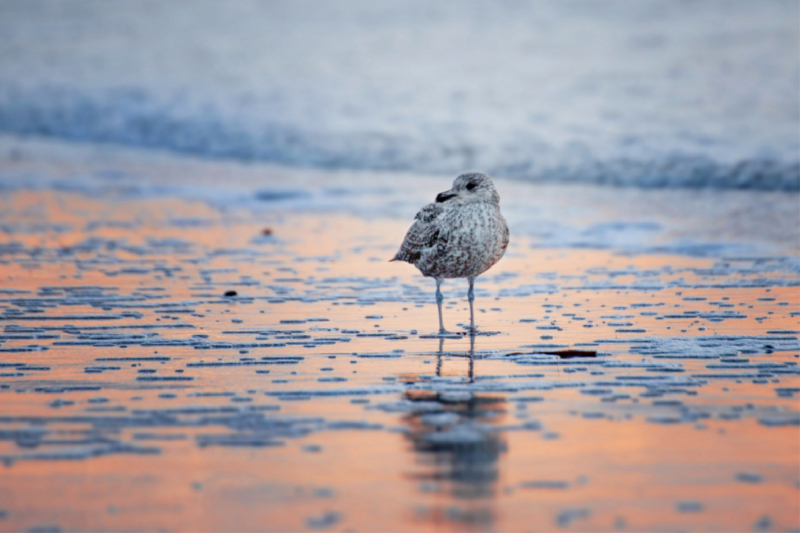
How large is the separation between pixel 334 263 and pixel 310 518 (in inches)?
252

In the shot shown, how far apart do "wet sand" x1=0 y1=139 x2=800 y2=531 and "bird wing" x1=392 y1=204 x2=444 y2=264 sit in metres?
0.43

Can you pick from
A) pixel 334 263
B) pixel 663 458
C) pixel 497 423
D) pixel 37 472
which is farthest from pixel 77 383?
pixel 334 263

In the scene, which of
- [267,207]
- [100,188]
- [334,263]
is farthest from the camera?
[100,188]

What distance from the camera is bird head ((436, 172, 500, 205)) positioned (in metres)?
7.25

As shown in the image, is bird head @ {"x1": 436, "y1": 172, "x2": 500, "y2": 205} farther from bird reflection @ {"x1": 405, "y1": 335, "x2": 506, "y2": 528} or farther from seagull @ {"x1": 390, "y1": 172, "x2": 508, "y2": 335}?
bird reflection @ {"x1": 405, "y1": 335, "x2": 506, "y2": 528}

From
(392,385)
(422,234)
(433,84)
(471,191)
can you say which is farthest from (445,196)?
(433,84)

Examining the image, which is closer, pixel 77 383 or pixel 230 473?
pixel 230 473

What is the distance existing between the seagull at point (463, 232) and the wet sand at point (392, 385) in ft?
1.29

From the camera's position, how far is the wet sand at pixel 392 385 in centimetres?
353

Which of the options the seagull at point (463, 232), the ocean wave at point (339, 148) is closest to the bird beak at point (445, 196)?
the seagull at point (463, 232)

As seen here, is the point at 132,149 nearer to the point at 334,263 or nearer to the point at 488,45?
the point at 488,45

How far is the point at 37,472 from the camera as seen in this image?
3.80 metres

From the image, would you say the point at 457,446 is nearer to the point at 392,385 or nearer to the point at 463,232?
the point at 392,385

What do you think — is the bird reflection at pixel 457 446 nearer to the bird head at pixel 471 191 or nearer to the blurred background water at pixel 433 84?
the bird head at pixel 471 191
